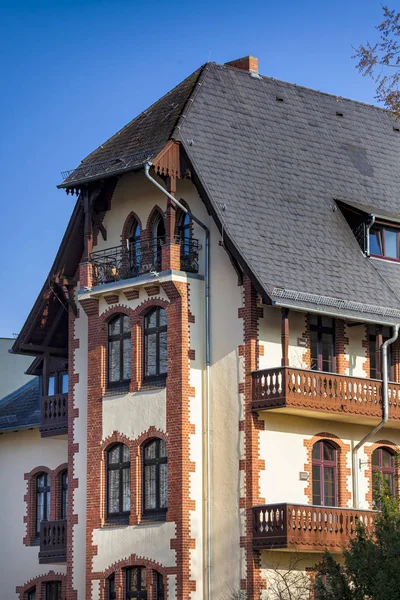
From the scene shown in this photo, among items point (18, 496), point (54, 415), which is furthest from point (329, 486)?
point (18, 496)

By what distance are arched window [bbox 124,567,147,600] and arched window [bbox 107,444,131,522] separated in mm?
1425

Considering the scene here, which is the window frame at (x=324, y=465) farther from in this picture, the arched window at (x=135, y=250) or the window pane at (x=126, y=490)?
the arched window at (x=135, y=250)

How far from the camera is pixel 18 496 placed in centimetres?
4903

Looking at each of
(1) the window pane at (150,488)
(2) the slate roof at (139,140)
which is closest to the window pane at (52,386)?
(2) the slate roof at (139,140)

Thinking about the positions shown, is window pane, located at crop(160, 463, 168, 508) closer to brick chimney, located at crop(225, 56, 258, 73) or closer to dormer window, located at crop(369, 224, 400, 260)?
dormer window, located at crop(369, 224, 400, 260)

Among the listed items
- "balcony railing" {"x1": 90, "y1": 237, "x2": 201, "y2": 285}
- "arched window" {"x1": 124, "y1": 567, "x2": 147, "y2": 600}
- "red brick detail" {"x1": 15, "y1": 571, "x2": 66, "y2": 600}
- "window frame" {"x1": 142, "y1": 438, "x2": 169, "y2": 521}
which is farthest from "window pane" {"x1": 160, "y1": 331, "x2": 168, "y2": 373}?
"red brick detail" {"x1": 15, "y1": 571, "x2": 66, "y2": 600}

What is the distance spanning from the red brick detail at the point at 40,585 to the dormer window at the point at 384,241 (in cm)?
1351

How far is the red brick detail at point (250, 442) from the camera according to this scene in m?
A: 38.3

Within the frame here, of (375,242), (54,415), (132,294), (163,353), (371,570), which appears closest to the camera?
(371,570)

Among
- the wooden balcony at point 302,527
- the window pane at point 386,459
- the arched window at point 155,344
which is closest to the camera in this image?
the wooden balcony at point 302,527

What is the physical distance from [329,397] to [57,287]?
32.1 feet

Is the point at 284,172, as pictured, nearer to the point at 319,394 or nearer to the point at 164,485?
the point at 319,394

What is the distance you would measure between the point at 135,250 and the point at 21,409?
9.77m

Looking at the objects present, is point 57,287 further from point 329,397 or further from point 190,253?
point 329,397
